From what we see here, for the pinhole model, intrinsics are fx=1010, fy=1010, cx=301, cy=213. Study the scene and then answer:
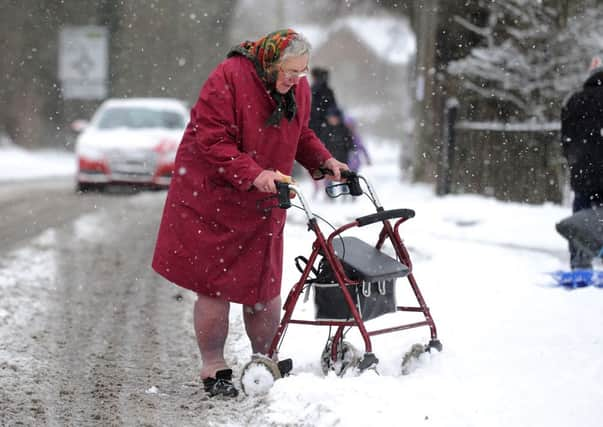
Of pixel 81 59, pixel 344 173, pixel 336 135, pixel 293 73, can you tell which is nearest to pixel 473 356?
pixel 344 173

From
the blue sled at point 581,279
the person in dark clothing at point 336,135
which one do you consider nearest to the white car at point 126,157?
the person in dark clothing at point 336,135

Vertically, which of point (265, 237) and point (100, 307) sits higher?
point (265, 237)

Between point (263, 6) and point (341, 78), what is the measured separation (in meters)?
10.7

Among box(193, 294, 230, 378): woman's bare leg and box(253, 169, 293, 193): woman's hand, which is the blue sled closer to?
box(193, 294, 230, 378): woman's bare leg

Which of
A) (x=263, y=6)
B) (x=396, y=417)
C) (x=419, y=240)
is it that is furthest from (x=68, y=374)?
(x=263, y=6)

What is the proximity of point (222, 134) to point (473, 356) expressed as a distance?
70.3 inches

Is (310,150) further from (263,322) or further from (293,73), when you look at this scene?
(263,322)

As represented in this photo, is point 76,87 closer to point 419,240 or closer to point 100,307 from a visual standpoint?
point 419,240

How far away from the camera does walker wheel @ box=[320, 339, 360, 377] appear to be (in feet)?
15.9

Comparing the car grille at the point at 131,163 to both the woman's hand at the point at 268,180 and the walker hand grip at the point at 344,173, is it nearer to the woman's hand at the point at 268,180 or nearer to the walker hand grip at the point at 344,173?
the walker hand grip at the point at 344,173

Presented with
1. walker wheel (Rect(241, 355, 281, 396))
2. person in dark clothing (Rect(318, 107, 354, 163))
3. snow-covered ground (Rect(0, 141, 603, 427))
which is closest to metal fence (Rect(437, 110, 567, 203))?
person in dark clothing (Rect(318, 107, 354, 163))

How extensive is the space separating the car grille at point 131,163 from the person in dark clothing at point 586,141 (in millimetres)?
8787

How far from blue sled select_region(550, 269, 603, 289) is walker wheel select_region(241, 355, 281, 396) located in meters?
3.09

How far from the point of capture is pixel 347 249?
4852 mm
